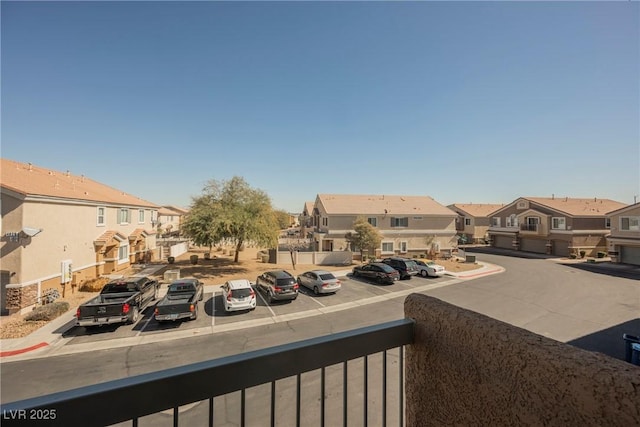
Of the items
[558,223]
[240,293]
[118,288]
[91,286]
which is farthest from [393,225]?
[91,286]

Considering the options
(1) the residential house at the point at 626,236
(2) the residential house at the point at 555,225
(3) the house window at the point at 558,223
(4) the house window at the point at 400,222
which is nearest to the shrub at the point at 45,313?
(4) the house window at the point at 400,222

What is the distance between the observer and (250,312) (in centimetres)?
1434

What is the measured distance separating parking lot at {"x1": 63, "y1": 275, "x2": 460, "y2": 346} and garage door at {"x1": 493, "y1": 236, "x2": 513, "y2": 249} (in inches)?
1117

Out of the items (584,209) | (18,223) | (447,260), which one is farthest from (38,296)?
(584,209)

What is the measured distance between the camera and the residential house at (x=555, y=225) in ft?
112

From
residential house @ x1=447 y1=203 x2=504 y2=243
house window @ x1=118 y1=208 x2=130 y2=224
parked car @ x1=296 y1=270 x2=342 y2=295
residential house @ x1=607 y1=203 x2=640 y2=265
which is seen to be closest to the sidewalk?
house window @ x1=118 y1=208 x2=130 y2=224

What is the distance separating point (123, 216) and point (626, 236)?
48.4 m

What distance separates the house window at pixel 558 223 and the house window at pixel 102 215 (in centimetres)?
4816

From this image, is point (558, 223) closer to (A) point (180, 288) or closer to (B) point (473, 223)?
(B) point (473, 223)

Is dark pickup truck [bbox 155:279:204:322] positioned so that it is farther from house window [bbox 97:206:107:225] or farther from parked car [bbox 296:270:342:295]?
house window [bbox 97:206:107:225]

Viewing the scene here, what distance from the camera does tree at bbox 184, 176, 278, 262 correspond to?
73.5ft

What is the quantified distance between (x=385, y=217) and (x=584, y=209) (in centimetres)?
2648

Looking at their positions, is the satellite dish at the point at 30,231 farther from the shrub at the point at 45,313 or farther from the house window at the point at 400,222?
Result: the house window at the point at 400,222

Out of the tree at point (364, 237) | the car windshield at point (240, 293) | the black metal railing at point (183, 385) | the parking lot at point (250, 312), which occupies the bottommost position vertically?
the parking lot at point (250, 312)
